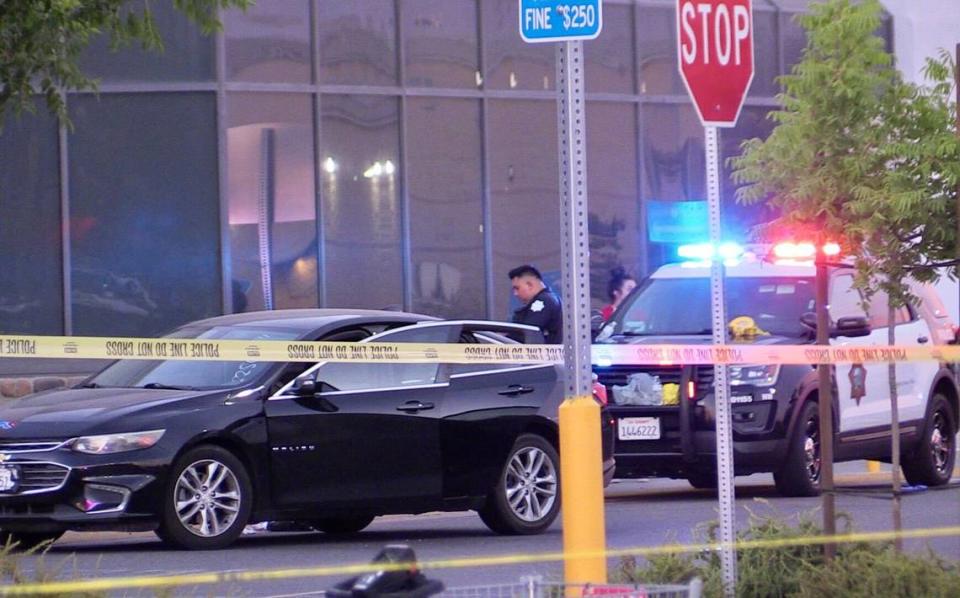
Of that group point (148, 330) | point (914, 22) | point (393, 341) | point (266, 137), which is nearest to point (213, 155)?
point (266, 137)

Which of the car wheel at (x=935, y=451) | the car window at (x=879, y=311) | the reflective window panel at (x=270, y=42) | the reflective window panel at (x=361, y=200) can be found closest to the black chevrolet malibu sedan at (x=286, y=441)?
the car window at (x=879, y=311)

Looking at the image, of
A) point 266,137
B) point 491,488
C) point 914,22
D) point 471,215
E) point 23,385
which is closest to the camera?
point 491,488

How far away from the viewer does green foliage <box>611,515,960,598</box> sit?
6852mm

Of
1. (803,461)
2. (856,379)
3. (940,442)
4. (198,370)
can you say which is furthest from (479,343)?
(940,442)

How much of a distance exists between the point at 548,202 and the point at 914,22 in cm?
597

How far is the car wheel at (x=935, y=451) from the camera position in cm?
1482

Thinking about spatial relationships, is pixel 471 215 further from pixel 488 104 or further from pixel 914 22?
pixel 914 22

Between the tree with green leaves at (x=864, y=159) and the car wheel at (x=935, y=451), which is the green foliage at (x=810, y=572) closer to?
the tree with green leaves at (x=864, y=159)

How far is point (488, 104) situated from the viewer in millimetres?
19406

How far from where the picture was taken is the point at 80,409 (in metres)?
10.3

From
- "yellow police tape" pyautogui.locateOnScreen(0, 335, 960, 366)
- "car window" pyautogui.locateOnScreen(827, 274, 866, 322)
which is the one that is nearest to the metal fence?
"yellow police tape" pyautogui.locateOnScreen(0, 335, 960, 366)

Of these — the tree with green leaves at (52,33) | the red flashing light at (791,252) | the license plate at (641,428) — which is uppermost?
the tree with green leaves at (52,33)

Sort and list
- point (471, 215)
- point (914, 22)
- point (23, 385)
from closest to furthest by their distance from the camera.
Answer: point (23, 385) → point (471, 215) → point (914, 22)

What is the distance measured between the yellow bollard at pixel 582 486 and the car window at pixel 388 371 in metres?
5.08
